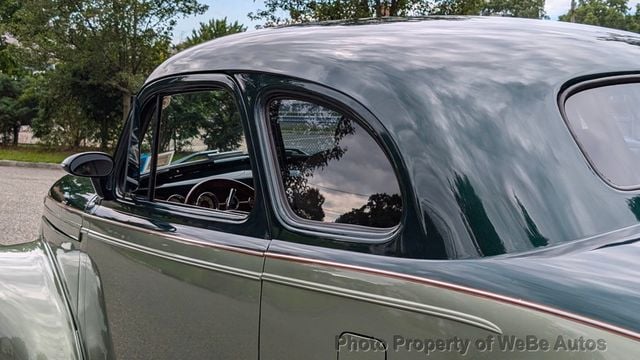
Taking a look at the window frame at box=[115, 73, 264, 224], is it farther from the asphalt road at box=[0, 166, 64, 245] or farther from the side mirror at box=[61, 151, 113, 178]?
the asphalt road at box=[0, 166, 64, 245]

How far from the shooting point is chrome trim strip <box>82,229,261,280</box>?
1.82 m

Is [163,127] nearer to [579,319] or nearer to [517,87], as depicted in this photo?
[517,87]

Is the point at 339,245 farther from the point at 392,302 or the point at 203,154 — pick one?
the point at 203,154

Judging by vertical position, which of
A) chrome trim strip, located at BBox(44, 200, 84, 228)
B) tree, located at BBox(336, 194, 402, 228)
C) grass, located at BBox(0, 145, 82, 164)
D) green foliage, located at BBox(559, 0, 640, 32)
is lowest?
grass, located at BBox(0, 145, 82, 164)

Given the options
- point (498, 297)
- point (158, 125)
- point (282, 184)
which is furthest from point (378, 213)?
point (158, 125)

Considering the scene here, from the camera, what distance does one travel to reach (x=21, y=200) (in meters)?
10.5

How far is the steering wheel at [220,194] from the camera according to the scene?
2.48 meters

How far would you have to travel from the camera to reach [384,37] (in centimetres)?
203

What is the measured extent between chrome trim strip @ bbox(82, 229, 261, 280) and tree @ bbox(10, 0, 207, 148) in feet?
48.4

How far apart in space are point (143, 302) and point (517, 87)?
154 cm

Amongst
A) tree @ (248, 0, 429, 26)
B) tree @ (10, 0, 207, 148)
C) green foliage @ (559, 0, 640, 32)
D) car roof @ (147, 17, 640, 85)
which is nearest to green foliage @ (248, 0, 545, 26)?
tree @ (248, 0, 429, 26)

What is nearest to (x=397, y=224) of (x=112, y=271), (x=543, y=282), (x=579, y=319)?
(x=543, y=282)

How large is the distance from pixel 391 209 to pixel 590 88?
0.75 m

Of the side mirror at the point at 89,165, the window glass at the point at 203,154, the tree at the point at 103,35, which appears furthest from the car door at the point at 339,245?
the tree at the point at 103,35
